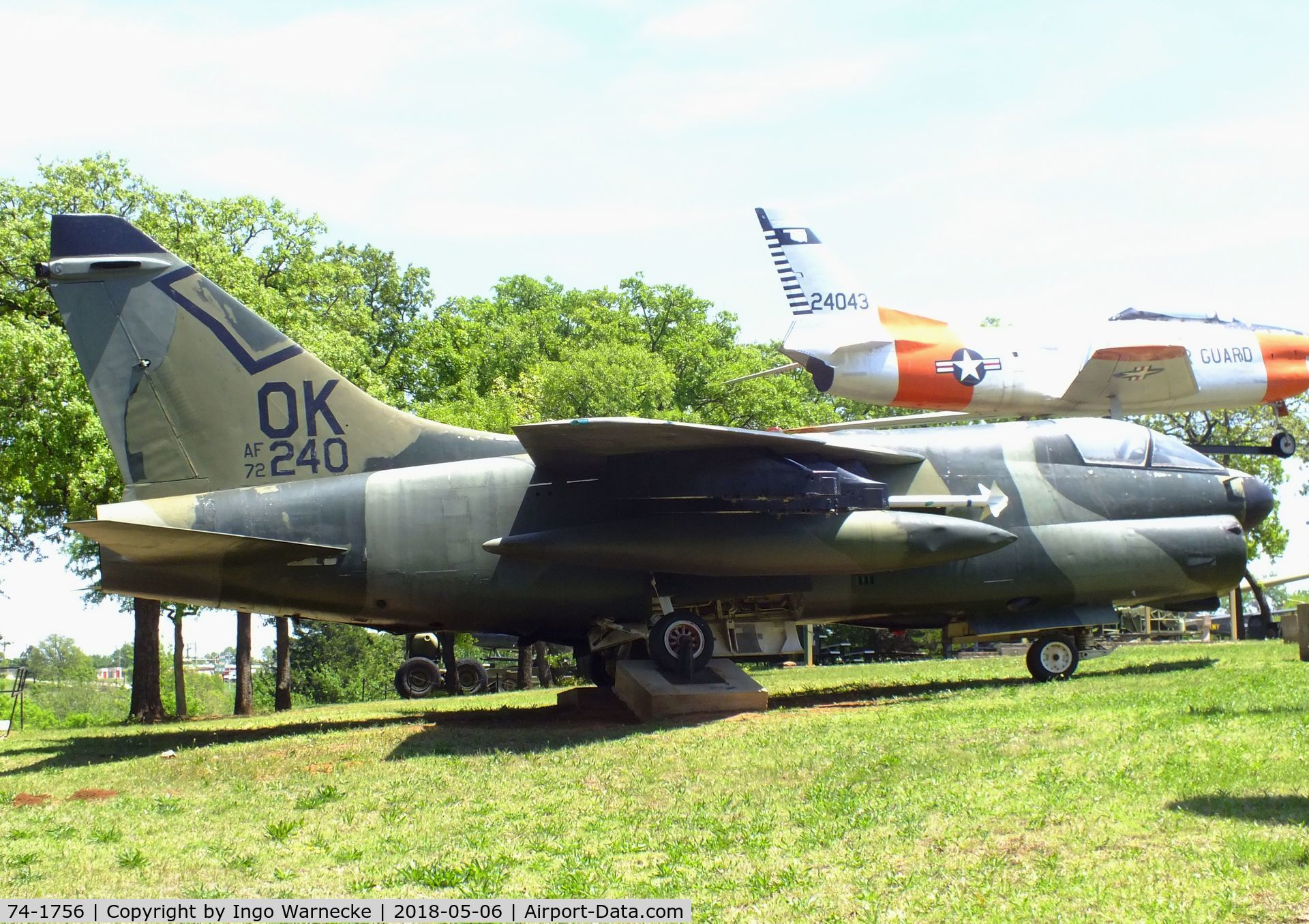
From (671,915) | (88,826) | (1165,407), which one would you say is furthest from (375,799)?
(1165,407)

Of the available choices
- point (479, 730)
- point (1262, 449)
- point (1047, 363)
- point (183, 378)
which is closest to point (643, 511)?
point (479, 730)

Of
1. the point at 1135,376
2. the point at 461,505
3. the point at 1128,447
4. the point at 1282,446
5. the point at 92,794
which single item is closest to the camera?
the point at 92,794

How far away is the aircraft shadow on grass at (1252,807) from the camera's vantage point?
704 centimetres

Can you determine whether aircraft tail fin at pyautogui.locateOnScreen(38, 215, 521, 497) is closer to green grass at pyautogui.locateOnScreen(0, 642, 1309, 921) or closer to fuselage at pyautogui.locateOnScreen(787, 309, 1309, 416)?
green grass at pyautogui.locateOnScreen(0, 642, 1309, 921)

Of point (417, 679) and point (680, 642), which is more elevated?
point (680, 642)

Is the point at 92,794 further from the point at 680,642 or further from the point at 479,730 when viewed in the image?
the point at 680,642

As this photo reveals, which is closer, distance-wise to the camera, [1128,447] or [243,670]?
[1128,447]

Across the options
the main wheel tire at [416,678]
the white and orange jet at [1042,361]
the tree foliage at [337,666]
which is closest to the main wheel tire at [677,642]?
the white and orange jet at [1042,361]

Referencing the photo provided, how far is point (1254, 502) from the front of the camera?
16906 mm

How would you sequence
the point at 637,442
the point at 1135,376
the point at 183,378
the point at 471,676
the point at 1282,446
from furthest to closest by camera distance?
the point at 471,676, the point at 1135,376, the point at 1282,446, the point at 183,378, the point at 637,442

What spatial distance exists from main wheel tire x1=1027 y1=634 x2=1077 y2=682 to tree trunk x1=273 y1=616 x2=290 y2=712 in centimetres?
1972

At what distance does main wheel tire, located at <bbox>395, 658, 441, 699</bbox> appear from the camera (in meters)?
27.0

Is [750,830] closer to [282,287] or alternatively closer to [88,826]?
[88,826]

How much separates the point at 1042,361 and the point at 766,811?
1852cm
